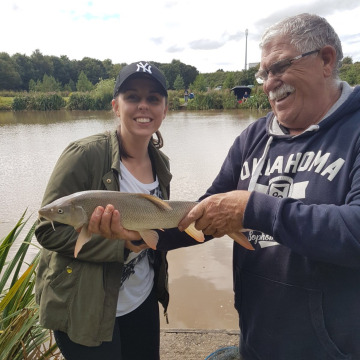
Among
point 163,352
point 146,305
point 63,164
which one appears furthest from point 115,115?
point 163,352

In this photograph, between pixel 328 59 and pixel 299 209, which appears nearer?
pixel 299 209

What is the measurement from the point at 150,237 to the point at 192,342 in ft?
4.89

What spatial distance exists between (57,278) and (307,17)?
6.72 ft

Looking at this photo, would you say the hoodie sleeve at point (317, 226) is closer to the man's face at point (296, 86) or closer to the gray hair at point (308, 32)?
the man's face at point (296, 86)

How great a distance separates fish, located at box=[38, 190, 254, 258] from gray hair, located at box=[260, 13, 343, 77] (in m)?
1.10

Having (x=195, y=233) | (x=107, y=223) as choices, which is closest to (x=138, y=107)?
(x=107, y=223)

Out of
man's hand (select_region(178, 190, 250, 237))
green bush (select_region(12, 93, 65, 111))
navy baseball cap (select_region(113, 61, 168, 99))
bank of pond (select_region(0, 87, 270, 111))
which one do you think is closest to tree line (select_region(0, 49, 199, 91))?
green bush (select_region(12, 93, 65, 111))

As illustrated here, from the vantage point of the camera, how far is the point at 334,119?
1685 mm

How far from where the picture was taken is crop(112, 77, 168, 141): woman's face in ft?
7.92

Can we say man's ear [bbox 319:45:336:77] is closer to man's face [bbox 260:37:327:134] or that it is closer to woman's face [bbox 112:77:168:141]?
man's face [bbox 260:37:327:134]

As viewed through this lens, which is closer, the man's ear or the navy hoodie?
the navy hoodie

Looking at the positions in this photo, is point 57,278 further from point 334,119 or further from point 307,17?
Answer: point 307,17

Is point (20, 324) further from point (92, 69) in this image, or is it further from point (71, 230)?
point (92, 69)

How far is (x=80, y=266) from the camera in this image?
200 cm
